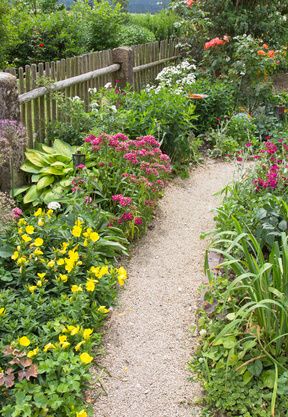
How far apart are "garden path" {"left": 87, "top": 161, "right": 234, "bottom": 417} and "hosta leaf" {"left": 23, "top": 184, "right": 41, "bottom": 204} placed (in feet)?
3.61

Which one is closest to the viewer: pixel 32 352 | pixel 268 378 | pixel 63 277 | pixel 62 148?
pixel 32 352

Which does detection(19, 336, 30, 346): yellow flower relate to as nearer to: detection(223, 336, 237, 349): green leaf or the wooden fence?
detection(223, 336, 237, 349): green leaf

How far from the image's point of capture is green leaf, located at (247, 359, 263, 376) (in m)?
2.15

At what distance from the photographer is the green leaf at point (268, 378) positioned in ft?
6.92

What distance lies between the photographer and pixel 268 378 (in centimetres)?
214

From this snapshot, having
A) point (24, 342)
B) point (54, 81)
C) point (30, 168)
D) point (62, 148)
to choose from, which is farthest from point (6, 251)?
point (54, 81)

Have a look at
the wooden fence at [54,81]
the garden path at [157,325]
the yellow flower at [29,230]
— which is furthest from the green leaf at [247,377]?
the wooden fence at [54,81]

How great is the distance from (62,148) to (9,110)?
734 mm

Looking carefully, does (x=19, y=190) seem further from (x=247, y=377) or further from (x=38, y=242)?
(x=247, y=377)

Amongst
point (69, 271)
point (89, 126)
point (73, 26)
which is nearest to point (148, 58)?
point (73, 26)

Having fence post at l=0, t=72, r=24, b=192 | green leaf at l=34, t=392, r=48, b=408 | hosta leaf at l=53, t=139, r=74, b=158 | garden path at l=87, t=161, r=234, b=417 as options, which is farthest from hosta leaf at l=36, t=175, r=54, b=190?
green leaf at l=34, t=392, r=48, b=408

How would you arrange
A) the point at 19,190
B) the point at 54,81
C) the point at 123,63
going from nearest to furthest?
the point at 19,190, the point at 54,81, the point at 123,63

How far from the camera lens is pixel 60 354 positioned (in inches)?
81.1

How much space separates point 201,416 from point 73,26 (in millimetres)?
8187
